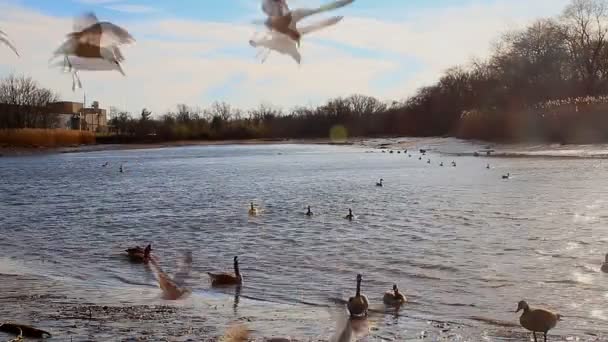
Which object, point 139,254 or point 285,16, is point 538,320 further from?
point 139,254

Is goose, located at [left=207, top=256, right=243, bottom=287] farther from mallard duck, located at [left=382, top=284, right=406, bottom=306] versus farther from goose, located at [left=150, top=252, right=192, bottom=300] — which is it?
mallard duck, located at [left=382, top=284, right=406, bottom=306]

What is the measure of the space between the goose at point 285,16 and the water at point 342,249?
6.17 meters

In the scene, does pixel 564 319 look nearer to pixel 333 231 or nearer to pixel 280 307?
pixel 280 307

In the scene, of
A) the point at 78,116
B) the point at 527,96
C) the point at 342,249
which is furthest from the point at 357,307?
the point at 527,96

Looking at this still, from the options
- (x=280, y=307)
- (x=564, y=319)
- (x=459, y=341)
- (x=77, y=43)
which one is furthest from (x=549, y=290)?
(x=77, y=43)

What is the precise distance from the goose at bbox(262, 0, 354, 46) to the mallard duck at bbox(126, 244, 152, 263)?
11.2 metres

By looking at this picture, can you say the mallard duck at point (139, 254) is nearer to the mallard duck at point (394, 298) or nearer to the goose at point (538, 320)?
the mallard duck at point (394, 298)

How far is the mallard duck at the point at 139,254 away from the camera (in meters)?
12.4

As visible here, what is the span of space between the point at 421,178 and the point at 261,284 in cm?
2135

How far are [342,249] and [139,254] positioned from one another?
3.73 m

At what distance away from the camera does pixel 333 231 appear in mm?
15594

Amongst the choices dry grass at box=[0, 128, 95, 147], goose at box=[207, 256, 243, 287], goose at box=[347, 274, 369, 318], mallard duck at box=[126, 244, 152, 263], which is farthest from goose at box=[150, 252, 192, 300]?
dry grass at box=[0, 128, 95, 147]

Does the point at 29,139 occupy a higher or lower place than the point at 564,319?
higher

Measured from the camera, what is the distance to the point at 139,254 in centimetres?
1263
